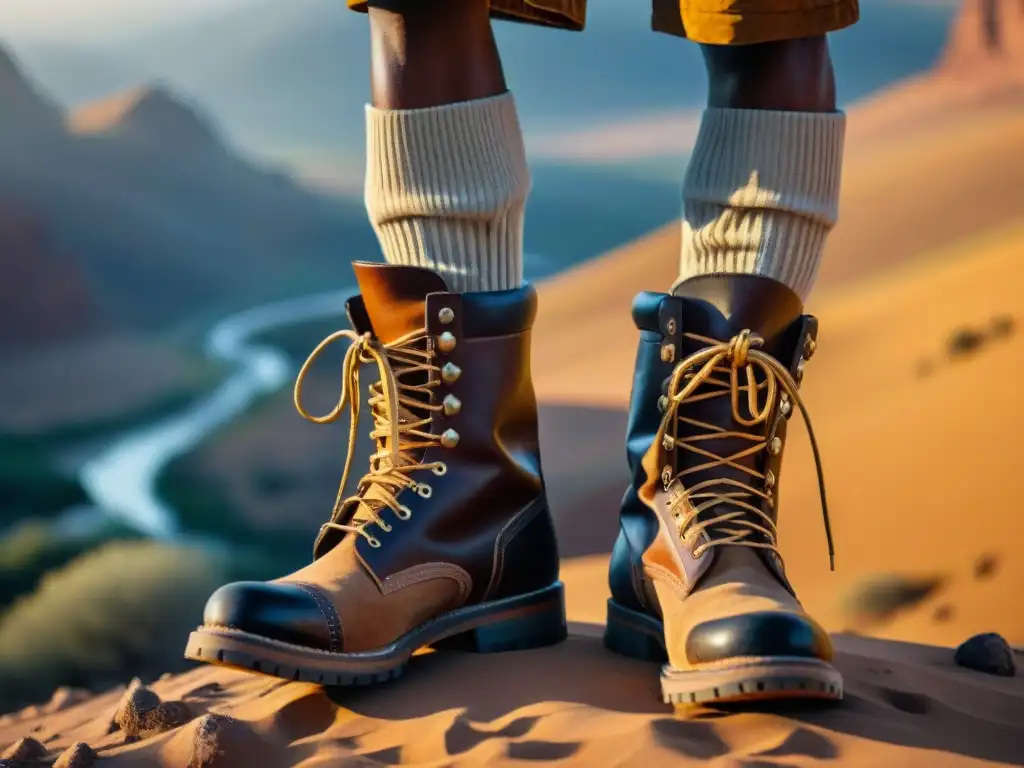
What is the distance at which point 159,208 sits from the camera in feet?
15.8

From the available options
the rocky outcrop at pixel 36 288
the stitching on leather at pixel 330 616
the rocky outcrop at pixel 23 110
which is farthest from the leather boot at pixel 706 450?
the rocky outcrop at pixel 23 110

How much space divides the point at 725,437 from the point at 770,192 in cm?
27

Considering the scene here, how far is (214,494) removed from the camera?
11.8 feet

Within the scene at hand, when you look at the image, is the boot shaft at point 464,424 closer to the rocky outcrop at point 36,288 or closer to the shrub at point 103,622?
the shrub at point 103,622

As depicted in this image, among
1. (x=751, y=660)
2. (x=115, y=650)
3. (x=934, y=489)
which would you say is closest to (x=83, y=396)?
(x=115, y=650)

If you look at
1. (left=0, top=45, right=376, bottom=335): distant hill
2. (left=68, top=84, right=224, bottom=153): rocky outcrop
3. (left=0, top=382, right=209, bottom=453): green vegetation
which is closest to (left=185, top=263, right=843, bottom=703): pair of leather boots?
(left=0, top=382, right=209, bottom=453): green vegetation

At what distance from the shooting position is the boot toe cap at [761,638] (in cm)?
111

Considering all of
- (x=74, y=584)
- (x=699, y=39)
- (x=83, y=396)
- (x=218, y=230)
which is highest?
(x=218, y=230)

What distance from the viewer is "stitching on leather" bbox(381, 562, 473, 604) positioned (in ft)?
4.25

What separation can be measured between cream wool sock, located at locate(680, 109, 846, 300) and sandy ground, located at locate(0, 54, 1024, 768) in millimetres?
475

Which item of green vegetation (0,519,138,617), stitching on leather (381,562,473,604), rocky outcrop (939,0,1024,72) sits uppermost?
rocky outcrop (939,0,1024,72)

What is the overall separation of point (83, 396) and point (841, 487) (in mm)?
2542

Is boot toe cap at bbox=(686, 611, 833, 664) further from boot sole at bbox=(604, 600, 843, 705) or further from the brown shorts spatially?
the brown shorts

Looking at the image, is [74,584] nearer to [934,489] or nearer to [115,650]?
[115,650]
